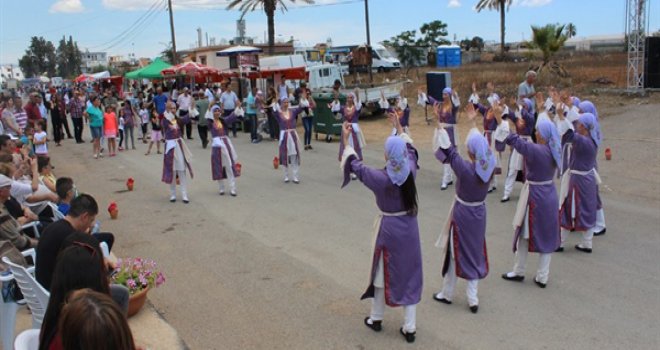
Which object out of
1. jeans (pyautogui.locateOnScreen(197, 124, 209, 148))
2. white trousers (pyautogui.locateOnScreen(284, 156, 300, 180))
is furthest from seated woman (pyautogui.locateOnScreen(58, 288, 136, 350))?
jeans (pyautogui.locateOnScreen(197, 124, 209, 148))

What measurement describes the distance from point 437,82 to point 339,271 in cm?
1717

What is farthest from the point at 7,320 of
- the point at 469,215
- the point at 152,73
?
the point at 152,73

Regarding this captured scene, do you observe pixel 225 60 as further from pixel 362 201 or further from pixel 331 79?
pixel 362 201

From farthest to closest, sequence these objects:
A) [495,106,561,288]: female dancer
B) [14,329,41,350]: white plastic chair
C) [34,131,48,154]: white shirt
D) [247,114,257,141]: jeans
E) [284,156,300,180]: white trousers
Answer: [247,114,257,141]: jeans, [34,131,48,154]: white shirt, [284,156,300,180]: white trousers, [495,106,561,288]: female dancer, [14,329,41,350]: white plastic chair

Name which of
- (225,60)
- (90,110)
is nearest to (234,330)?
(90,110)

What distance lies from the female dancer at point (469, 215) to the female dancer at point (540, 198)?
765 mm

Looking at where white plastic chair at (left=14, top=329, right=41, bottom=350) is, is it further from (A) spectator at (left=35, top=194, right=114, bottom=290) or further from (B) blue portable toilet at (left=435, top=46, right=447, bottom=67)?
(B) blue portable toilet at (left=435, top=46, right=447, bottom=67)

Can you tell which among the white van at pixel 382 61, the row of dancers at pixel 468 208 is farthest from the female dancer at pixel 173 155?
the white van at pixel 382 61

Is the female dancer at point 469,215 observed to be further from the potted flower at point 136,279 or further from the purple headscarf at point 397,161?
the potted flower at point 136,279

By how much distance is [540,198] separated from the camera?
5.98 m

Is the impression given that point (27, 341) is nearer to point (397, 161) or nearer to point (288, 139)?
point (397, 161)

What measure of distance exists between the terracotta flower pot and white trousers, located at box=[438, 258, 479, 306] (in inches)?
117

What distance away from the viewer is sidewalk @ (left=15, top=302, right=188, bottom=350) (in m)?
4.84

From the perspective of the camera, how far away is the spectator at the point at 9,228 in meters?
5.38
